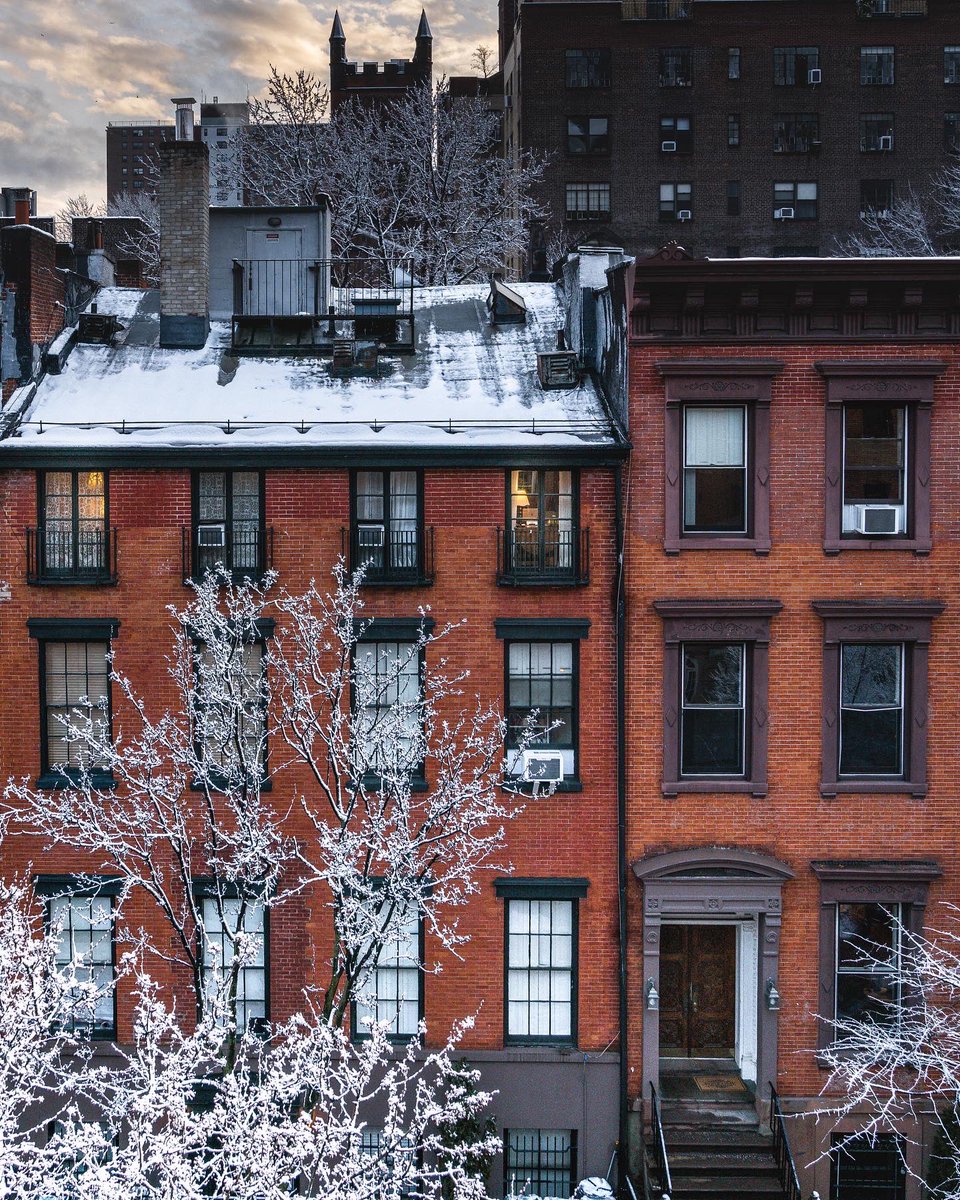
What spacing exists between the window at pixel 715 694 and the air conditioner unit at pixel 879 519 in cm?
197

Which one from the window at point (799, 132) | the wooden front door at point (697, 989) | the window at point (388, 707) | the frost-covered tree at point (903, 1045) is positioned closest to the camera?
the window at point (388, 707)

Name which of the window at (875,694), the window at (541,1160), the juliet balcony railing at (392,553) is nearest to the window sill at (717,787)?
the window at (875,694)

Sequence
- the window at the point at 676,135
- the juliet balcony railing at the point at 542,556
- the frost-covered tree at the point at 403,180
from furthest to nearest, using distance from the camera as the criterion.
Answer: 1. the window at the point at 676,135
2. the frost-covered tree at the point at 403,180
3. the juliet balcony railing at the point at 542,556

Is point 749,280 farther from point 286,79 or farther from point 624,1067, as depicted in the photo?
point 286,79

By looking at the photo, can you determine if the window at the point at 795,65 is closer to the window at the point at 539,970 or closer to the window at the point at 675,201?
the window at the point at 675,201

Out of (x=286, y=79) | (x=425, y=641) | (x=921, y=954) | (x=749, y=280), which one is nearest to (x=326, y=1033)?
(x=425, y=641)

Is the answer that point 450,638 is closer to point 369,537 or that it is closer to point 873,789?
point 369,537

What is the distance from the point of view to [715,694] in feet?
57.2

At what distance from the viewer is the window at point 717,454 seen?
55.8 feet

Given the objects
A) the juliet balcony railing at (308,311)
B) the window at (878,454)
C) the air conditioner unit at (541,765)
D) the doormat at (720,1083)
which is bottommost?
the doormat at (720,1083)

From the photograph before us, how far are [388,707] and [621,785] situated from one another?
3992 mm

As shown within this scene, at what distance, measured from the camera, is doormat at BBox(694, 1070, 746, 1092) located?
1756cm

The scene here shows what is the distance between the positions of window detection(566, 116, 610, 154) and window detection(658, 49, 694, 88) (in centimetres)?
366

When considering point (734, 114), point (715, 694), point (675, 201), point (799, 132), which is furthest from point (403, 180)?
point (715, 694)
